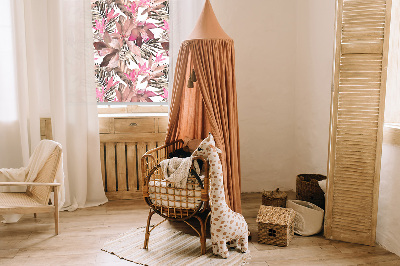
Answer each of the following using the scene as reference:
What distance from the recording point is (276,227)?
2.76 m

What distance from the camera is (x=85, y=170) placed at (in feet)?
11.9

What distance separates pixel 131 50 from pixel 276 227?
95.8 inches

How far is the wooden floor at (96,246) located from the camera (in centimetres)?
254

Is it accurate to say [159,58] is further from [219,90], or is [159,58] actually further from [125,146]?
[219,90]

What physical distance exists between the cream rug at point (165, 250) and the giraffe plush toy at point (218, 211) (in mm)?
100

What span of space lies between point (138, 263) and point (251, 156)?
2018 mm

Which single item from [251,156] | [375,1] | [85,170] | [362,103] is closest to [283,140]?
[251,156]

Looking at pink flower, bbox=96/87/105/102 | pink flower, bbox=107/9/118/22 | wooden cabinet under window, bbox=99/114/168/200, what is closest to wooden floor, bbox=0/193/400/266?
wooden cabinet under window, bbox=99/114/168/200

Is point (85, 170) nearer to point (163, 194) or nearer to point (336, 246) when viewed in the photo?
point (163, 194)

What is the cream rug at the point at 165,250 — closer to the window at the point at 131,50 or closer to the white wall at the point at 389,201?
the white wall at the point at 389,201

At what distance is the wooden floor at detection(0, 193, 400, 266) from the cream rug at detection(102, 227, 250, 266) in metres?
0.09

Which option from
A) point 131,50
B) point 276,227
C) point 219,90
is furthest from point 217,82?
point 131,50

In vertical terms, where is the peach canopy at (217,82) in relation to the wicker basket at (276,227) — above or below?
above

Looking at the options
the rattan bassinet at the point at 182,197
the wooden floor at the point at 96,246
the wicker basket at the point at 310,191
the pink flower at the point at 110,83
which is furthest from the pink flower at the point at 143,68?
the wicker basket at the point at 310,191
